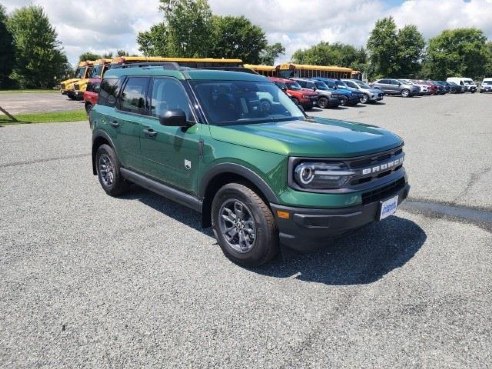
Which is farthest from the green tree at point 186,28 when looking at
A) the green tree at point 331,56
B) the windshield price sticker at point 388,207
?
the green tree at point 331,56

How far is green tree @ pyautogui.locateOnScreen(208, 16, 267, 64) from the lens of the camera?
221ft

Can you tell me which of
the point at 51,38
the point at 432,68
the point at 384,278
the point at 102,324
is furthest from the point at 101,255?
the point at 432,68

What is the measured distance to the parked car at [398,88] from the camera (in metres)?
37.6

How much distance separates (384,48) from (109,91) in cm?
6682

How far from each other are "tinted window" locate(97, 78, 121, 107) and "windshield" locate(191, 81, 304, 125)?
69.7 inches

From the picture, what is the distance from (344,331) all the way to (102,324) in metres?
1.80

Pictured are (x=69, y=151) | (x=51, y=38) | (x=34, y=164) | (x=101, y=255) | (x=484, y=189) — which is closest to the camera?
(x=101, y=255)

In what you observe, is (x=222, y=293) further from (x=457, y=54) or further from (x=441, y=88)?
(x=457, y=54)

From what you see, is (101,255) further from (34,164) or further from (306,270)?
(34,164)

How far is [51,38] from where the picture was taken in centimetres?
5278

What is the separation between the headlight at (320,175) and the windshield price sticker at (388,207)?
0.54m

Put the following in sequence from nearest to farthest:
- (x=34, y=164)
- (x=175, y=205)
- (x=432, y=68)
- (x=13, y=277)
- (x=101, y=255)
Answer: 1. (x=13, y=277)
2. (x=101, y=255)
3. (x=175, y=205)
4. (x=34, y=164)
5. (x=432, y=68)

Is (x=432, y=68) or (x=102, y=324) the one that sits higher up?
(x=432, y=68)

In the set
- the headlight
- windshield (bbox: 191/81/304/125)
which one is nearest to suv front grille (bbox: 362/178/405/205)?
the headlight
